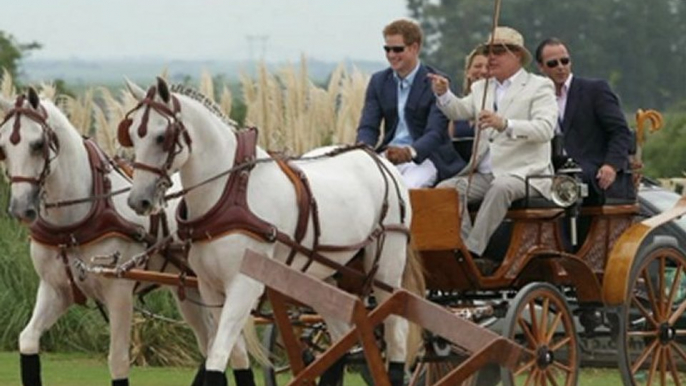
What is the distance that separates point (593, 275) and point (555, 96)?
100 centimetres

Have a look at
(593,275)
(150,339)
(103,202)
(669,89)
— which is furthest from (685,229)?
(669,89)

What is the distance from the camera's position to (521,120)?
12.5 m

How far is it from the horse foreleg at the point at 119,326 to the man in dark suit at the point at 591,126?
8.86 feet

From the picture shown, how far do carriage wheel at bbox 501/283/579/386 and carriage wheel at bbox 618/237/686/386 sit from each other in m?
0.30

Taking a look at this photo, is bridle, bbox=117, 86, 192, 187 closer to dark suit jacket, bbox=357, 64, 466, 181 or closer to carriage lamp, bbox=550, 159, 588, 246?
dark suit jacket, bbox=357, 64, 466, 181

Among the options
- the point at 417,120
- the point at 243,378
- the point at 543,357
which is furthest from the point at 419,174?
the point at 243,378

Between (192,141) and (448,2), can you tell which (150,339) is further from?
(448,2)

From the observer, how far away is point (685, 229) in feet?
50.6

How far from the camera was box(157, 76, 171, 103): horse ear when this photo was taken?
11.1 meters

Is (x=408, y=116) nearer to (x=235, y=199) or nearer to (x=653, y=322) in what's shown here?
(x=653, y=322)

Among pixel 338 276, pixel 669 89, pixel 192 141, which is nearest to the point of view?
pixel 192 141

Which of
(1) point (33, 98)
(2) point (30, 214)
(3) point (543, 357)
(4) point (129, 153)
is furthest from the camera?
(4) point (129, 153)

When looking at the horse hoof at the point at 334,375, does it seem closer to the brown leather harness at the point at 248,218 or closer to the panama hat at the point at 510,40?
the brown leather harness at the point at 248,218

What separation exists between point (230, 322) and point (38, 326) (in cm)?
129
